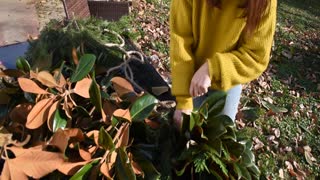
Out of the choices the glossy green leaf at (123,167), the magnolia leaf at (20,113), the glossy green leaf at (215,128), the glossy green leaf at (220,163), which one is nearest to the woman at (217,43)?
the glossy green leaf at (215,128)

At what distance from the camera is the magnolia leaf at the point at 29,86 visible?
1.37m

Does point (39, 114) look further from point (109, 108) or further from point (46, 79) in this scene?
point (109, 108)

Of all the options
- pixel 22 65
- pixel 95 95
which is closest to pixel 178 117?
pixel 95 95

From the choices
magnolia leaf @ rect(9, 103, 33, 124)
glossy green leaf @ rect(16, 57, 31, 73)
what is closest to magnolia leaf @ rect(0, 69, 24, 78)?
glossy green leaf @ rect(16, 57, 31, 73)

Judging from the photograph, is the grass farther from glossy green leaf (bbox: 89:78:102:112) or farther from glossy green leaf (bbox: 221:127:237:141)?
glossy green leaf (bbox: 89:78:102:112)

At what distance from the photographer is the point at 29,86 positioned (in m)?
1.38

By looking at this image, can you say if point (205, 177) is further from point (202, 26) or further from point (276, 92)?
point (276, 92)

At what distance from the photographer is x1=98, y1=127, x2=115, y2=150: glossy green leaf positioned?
1243 mm

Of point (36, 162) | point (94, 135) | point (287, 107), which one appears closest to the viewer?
point (36, 162)

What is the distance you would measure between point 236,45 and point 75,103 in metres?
0.73

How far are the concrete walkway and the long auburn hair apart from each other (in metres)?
2.76

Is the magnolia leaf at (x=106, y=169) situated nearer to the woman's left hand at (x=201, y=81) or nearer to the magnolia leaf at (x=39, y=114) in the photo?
the magnolia leaf at (x=39, y=114)

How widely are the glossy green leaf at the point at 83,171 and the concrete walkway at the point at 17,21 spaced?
270 cm

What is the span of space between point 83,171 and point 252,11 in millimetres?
867
